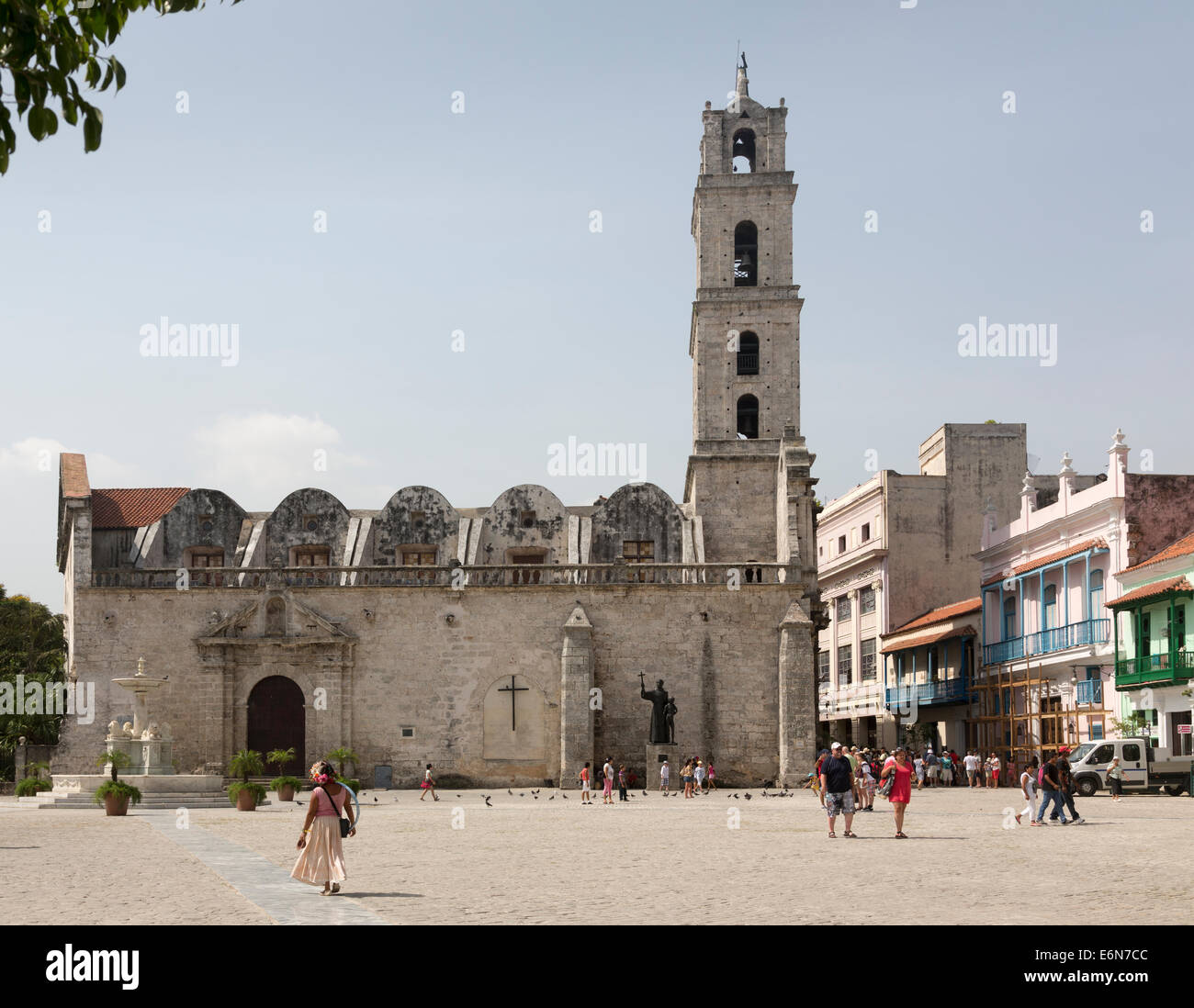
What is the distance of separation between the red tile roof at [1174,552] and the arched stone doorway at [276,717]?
74.8 feet

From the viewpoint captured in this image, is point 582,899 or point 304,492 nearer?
point 582,899

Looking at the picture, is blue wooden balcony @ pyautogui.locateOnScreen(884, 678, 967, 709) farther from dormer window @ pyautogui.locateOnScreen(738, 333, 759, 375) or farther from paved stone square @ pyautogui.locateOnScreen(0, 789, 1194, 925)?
paved stone square @ pyautogui.locateOnScreen(0, 789, 1194, 925)

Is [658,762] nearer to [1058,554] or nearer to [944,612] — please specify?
[1058,554]

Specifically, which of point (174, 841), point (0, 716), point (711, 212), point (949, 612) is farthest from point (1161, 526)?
point (0, 716)

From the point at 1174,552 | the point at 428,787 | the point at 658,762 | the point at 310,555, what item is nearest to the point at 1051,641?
the point at 1174,552

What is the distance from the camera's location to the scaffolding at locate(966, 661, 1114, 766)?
40156 mm

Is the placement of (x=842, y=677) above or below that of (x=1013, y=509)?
below

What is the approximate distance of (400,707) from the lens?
38406mm

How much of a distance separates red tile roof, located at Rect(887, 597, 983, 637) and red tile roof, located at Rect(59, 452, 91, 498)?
28859 mm

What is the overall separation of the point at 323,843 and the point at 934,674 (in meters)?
40.0

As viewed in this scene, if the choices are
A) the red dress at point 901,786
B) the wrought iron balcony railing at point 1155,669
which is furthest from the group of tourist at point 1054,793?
the wrought iron balcony railing at point 1155,669

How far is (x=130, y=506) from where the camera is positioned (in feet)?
146

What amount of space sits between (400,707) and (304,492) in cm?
806
